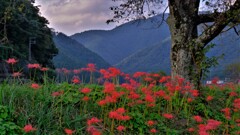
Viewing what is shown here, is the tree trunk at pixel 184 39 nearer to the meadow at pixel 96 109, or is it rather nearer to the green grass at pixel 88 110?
the meadow at pixel 96 109

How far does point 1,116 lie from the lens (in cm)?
463

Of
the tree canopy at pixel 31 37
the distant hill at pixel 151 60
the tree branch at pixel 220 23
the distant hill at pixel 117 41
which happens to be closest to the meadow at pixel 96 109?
the tree branch at pixel 220 23

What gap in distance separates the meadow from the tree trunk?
830mm

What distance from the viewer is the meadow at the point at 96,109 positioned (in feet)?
16.3

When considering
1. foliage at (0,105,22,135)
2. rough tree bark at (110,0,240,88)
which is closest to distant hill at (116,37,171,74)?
rough tree bark at (110,0,240,88)

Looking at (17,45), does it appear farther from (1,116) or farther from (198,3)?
(1,116)

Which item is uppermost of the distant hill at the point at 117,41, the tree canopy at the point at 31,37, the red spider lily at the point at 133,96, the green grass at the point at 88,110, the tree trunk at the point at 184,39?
the distant hill at the point at 117,41

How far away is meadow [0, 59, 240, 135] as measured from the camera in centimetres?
496

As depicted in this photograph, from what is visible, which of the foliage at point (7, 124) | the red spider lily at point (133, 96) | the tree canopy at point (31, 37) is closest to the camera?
the foliage at point (7, 124)

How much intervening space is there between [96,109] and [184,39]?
3.59m

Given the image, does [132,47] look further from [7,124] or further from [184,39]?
[7,124]

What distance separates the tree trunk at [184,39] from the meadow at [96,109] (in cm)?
83

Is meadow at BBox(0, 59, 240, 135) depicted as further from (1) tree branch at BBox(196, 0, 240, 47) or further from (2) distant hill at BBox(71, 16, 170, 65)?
(2) distant hill at BBox(71, 16, 170, 65)

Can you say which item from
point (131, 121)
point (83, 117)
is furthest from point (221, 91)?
point (83, 117)
